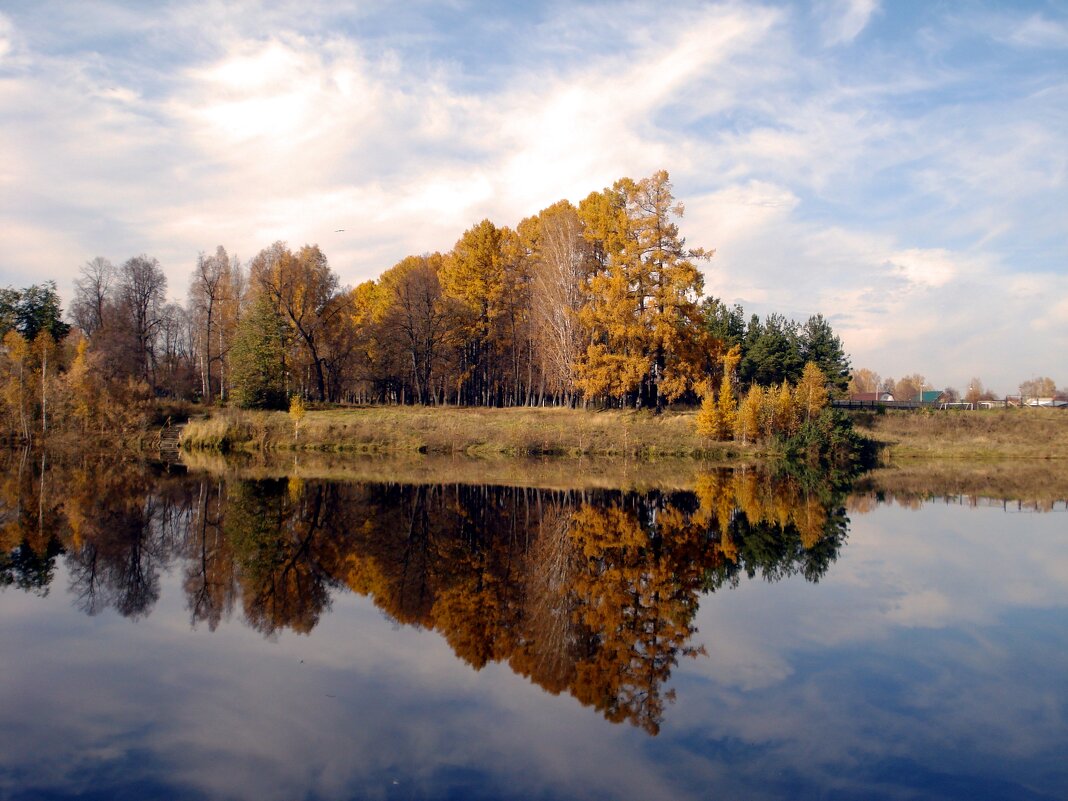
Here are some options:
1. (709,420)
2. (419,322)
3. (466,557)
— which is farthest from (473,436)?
(466,557)

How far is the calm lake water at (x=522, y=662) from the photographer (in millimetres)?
5656

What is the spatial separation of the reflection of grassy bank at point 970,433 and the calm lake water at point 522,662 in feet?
89.7

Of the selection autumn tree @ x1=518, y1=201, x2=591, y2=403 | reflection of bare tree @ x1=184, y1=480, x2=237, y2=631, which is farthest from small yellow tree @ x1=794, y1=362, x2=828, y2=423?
reflection of bare tree @ x1=184, y1=480, x2=237, y2=631

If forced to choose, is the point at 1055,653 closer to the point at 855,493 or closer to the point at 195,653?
the point at 195,653

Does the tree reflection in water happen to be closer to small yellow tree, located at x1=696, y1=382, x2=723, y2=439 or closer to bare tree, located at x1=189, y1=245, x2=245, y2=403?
small yellow tree, located at x1=696, y1=382, x2=723, y2=439

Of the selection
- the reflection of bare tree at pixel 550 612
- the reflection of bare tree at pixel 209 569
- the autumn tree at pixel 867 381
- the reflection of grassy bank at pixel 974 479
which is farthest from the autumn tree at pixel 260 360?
the autumn tree at pixel 867 381

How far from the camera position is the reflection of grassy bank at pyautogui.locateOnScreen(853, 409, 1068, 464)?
4009 centimetres

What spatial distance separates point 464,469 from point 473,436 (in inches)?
310

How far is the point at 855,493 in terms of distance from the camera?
23.5 metres

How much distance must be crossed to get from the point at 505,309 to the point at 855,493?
28.4 meters

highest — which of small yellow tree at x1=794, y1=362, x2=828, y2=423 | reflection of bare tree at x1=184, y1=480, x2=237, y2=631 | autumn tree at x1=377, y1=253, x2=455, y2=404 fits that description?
autumn tree at x1=377, y1=253, x2=455, y2=404

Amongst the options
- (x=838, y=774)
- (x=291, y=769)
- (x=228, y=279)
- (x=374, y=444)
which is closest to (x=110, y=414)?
(x=374, y=444)

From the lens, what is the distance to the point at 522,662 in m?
7.77

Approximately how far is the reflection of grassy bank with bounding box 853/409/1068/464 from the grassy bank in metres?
11.7
